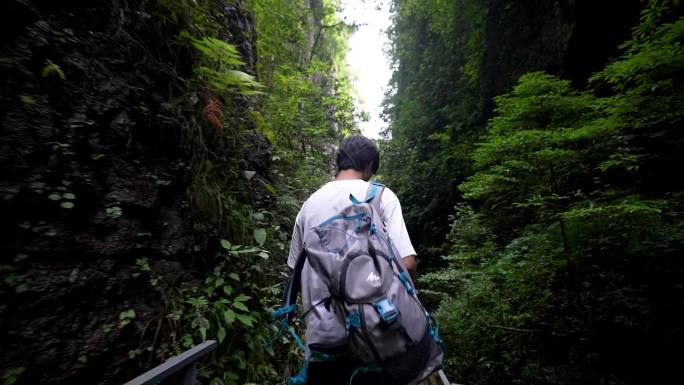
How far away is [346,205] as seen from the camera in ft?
4.49

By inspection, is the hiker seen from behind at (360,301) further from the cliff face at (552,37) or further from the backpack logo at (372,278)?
the cliff face at (552,37)

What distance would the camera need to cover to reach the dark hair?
1.64m

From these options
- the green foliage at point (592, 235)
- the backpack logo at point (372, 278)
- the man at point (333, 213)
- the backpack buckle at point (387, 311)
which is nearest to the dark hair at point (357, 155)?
the man at point (333, 213)

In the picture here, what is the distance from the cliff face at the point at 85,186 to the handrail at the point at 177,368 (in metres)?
0.49

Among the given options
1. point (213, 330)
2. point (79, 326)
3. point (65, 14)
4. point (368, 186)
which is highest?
point (65, 14)

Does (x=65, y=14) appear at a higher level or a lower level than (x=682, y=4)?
higher

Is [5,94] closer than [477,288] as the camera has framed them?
Yes

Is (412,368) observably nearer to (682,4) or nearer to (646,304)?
(646,304)

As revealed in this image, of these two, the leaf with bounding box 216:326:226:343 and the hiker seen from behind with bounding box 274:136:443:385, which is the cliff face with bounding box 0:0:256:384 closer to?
the leaf with bounding box 216:326:226:343

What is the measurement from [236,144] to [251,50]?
1977mm

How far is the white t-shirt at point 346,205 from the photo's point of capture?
1.39 m

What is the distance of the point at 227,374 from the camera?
234cm

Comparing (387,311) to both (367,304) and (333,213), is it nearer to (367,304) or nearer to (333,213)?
(367,304)

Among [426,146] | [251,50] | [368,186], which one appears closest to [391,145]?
[426,146]
